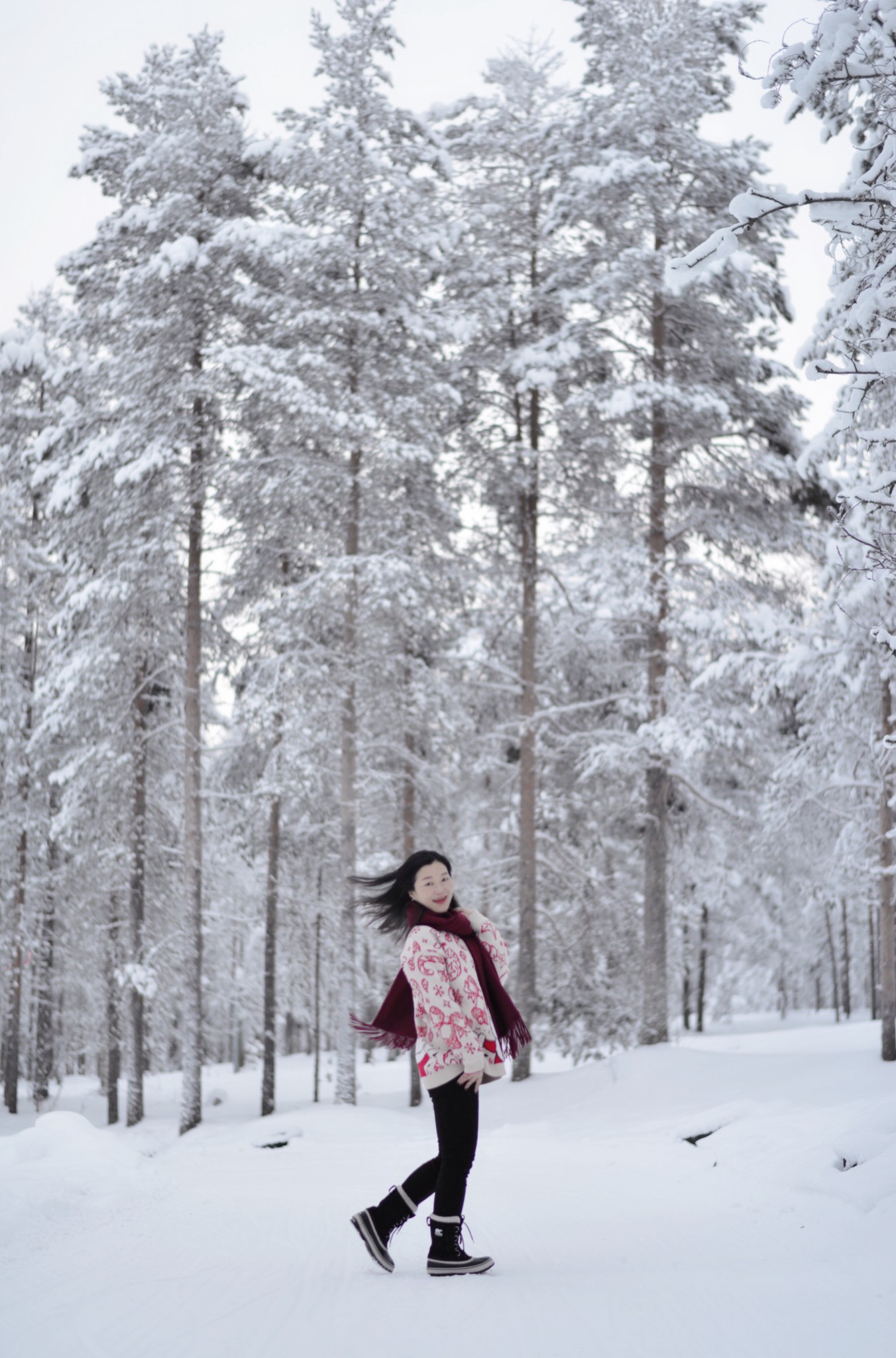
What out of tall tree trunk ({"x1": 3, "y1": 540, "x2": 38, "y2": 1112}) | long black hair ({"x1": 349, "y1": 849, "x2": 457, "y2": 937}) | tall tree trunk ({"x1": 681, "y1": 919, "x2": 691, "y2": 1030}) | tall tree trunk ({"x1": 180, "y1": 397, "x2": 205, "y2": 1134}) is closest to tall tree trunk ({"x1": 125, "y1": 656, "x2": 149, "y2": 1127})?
tall tree trunk ({"x1": 180, "y1": 397, "x2": 205, "y2": 1134})

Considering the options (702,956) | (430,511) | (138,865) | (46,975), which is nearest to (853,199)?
(430,511)

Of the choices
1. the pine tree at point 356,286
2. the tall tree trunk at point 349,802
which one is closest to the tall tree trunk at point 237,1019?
the tall tree trunk at point 349,802

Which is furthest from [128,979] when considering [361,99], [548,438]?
[361,99]

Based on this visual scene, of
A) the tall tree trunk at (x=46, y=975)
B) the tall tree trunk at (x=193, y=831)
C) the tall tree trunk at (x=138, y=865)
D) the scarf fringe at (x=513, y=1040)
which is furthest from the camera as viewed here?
the tall tree trunk at (x=46, y=975)

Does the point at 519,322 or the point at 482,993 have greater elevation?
the point at 519,322

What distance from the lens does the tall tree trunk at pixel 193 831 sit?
14789mm

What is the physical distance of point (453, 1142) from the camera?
173 inches

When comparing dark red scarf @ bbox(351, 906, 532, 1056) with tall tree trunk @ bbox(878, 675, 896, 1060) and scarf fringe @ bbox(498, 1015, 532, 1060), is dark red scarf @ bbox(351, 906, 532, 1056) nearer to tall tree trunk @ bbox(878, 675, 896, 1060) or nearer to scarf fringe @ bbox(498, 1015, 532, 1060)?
scarf fringe @ bbox(498, 1015, 532, 1060)

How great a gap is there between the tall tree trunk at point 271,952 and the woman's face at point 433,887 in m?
13.6

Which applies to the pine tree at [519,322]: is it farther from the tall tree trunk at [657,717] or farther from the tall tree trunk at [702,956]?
the tall tree trunk at [702,956]

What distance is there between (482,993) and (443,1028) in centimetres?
30

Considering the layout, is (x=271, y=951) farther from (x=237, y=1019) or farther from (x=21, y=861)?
(x=237, y=1019)

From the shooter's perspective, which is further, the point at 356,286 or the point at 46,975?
the point at 46,975

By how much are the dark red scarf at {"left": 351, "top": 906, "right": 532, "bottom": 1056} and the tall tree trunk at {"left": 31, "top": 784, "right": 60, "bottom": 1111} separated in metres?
14.6
